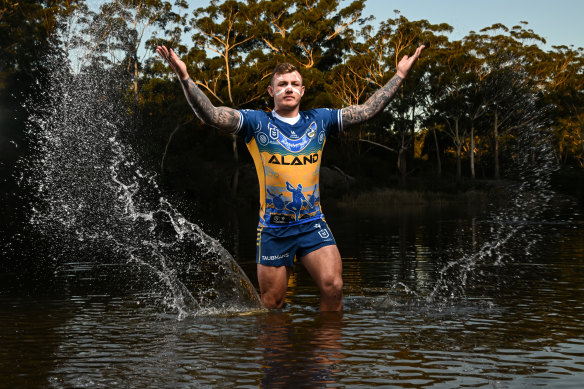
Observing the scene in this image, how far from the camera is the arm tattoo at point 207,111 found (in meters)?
6.77

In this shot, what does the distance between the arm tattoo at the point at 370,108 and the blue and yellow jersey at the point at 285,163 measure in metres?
0.45

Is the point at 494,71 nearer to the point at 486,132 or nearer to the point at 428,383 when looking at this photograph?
the point at 486,132

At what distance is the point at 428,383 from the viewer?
519cm

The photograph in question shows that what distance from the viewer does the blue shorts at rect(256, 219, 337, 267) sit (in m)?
7.26

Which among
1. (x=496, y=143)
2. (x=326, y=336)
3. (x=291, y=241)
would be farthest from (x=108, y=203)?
(x=496, y=143)

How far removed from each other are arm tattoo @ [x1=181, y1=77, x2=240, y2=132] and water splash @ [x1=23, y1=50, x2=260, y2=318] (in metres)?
2.27

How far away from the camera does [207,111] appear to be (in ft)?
22.5

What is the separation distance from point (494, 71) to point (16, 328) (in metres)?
54.4

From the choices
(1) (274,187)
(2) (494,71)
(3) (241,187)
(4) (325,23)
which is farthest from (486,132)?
(1) (274,187)

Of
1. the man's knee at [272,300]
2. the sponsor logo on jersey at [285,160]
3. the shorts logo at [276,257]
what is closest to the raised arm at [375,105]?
the sponsor logo on jersey at [285,160]

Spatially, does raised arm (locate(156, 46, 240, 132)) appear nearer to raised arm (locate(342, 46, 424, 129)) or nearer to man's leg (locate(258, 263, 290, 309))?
raised arm (locate(342, 46, 424, 129))

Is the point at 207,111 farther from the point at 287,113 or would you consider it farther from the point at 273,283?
the point at 273,283

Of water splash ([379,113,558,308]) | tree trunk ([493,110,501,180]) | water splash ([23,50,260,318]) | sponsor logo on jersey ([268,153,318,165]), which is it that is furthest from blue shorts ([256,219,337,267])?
tree trunk ([493,110,501,180])

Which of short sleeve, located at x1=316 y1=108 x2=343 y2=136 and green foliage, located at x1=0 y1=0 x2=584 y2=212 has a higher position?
green foliage, located at x1=0 y1=0 x2=584 y2=212
